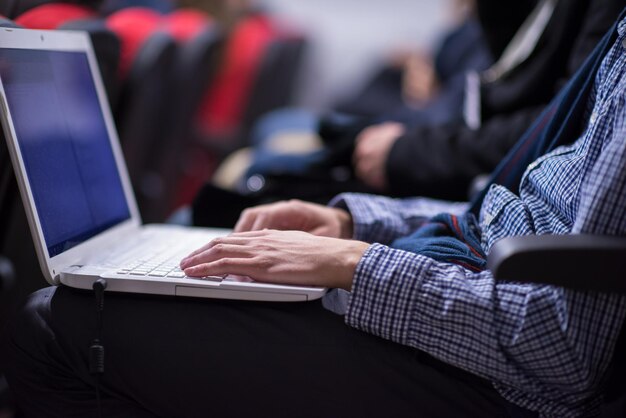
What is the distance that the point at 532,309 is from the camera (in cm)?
79

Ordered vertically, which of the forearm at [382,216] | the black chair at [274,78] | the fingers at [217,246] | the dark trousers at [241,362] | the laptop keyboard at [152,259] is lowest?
the dark trousers at [241,362]

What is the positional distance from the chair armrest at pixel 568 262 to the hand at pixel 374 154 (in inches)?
33.0

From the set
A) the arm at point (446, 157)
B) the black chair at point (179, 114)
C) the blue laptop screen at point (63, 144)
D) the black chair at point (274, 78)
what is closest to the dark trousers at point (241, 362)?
the blue laptop screen at point (63, 144)

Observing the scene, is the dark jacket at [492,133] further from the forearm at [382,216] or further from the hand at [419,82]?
the hand at [419,82]

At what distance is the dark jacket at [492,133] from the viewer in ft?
4.71

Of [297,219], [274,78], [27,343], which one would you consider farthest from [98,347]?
[274,78]

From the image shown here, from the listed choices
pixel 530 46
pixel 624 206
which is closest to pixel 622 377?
pixel 624 206

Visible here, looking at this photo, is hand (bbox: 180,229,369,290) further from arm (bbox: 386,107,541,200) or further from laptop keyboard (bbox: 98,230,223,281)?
arm (bbox: 386,107,541,200)

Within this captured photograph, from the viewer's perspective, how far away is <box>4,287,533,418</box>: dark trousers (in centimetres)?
85

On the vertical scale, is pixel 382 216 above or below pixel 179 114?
below

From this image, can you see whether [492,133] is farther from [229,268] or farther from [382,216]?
[229,268]

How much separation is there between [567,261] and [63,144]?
0.68 m

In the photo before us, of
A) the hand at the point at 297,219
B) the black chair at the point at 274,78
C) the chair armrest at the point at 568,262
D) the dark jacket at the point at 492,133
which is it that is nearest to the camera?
the chair armrest at the point at 568,262

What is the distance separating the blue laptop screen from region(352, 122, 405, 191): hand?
61cm
